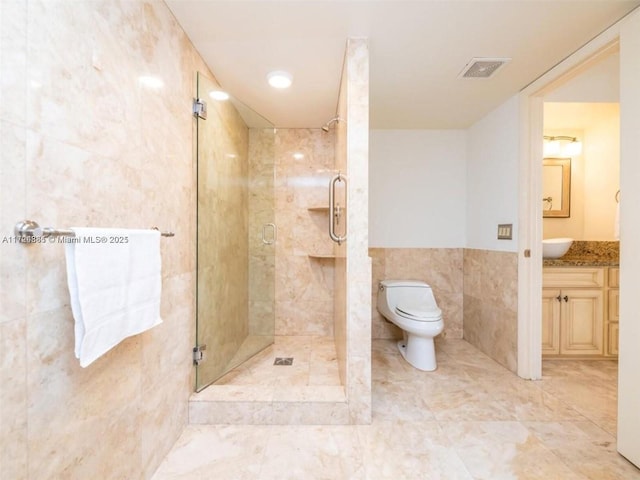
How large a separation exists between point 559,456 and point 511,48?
7.11 ft

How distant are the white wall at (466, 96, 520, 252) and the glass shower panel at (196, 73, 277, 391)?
194 cm

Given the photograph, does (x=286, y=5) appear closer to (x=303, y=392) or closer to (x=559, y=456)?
(x=303, y=392)

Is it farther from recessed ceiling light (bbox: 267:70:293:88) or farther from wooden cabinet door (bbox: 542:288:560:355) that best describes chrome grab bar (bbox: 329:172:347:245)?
wooden cabinet door (bbox: 542:288:560:355)

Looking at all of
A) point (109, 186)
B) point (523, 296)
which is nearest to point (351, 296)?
point (109, 186)

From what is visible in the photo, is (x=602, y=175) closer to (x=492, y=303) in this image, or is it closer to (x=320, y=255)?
(x=492, y=303)

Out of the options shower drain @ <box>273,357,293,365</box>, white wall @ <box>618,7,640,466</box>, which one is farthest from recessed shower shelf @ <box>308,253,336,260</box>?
white wall @ <box>618,7,640,466</box>

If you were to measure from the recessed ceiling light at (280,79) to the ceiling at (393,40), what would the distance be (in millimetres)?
38

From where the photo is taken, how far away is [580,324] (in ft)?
8.12

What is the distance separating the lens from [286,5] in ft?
4.50

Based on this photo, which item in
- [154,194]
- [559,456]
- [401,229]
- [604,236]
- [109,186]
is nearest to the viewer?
[109,186]

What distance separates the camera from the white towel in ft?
2.64

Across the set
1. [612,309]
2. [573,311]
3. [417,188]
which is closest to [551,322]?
[573,311]

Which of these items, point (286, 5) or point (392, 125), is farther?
point (392, 125)

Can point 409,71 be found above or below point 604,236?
above
